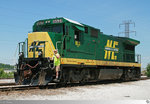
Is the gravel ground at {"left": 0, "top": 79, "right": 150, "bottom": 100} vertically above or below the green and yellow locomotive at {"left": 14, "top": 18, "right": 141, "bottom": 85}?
below

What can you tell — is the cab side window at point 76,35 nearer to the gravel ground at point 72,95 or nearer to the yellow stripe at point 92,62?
the yellow stripe at point 92,62

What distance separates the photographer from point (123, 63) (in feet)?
52.2

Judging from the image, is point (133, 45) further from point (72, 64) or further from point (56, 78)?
point (56, 78)

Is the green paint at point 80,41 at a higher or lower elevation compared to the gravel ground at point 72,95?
higher

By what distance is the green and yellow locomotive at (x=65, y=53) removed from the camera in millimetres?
9766

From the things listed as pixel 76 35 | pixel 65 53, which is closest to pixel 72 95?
pixel 65 53

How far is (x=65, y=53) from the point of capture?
1030 centimetres

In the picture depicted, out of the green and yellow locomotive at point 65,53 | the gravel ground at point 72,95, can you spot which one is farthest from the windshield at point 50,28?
the gravel ground at point 72,95

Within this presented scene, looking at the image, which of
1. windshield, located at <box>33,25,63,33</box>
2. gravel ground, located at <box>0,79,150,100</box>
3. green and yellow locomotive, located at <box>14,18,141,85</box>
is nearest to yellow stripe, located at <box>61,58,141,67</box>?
green and yellow locomotive, located at <box>14,18,141,85</box>

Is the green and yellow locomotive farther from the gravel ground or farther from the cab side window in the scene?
the gravel ground

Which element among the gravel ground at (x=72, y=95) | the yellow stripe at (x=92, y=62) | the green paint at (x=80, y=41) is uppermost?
the green paint at (x=80, y=41)

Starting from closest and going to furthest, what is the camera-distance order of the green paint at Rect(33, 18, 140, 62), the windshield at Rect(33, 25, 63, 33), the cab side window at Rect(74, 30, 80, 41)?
Answer: the green paint at Rect(33, 18, 140, 62)
the windshield at Rect(33, 25, 63, 33)
the cab side window at Rect(74, 30, 80, 41)

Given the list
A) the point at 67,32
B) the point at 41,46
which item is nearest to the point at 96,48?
the point at 67,32

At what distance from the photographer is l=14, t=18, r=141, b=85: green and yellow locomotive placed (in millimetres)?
9766
